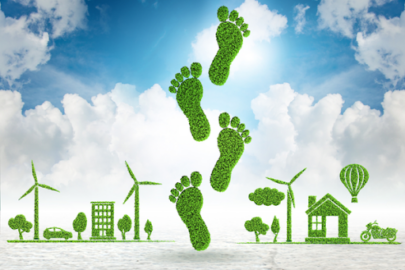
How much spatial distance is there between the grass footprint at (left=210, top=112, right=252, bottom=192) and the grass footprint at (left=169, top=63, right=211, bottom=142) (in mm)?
881

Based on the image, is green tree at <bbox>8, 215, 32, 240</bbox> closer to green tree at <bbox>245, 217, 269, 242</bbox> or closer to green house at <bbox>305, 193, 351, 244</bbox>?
green tree at <bbox>245, 217, 269, 242</bbox>

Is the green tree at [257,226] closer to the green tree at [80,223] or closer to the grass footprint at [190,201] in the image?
the grass footprint at [190,201]

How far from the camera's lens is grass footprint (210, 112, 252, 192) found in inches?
748

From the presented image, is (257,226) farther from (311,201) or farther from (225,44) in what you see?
(225,44)

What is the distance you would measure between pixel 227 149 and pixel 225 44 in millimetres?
5376

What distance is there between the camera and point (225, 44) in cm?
1973

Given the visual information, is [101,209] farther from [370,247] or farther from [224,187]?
[370,247]

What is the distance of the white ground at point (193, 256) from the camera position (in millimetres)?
16812

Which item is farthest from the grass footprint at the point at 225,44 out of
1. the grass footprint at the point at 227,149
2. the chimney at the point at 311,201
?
the chimney at the point at 311,201

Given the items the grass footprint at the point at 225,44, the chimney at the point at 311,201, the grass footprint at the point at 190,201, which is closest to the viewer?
the grass footprint at the point at 190,201

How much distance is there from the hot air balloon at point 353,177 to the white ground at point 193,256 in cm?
339

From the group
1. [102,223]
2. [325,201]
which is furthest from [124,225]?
[325,201]

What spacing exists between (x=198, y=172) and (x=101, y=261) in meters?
6.08

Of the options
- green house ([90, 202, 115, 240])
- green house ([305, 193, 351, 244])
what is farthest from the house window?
green house ([90, 202, 115, 240])
